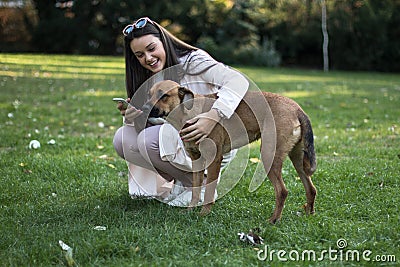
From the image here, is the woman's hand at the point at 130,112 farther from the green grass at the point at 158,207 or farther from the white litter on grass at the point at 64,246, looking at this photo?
the white litter on grass at the point at 64,246

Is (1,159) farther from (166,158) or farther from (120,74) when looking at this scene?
(120,74)

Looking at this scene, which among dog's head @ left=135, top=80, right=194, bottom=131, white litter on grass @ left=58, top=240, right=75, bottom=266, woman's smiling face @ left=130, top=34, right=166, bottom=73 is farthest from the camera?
woman's smiling face @ left=130, top=34, right=166, bottom=73

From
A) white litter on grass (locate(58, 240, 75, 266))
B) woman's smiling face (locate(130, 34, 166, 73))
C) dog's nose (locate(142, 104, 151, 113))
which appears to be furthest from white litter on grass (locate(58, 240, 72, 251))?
woman's smiling face (locate(130, 34, 166, 73))

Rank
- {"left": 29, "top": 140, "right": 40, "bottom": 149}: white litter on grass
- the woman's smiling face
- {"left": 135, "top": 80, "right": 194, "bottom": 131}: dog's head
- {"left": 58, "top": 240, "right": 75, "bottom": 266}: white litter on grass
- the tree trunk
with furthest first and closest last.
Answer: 1. the tree trunk
2. {"left": 29, "top": 140, "right": 40, "bottom": 149}: white litter on grass
3. the woman's smiling face
4. {"left": 135, "top": 80, "right": 194, "bottom": 131}: dog's head
5. {"left": 58, "top": 240, "right": 75, "bottom": 266}: white litter on grass

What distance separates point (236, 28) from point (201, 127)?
61.3 ft

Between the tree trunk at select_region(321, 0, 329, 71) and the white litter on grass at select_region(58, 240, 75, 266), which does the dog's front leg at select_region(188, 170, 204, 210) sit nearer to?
the white litter on grass at select_region(58, 240, 75, 266)

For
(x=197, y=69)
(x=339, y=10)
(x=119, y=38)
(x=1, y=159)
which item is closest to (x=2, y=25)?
(x=119, y=38)

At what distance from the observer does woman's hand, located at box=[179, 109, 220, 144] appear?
3324 millimetres

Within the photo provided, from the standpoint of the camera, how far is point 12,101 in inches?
332

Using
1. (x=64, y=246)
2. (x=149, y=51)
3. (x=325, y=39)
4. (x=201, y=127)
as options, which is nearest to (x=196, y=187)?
(x=201, y=127)

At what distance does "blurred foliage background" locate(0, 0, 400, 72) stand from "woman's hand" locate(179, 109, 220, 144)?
17.6 meters

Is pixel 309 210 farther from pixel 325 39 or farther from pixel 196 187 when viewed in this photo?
pixel 325 39

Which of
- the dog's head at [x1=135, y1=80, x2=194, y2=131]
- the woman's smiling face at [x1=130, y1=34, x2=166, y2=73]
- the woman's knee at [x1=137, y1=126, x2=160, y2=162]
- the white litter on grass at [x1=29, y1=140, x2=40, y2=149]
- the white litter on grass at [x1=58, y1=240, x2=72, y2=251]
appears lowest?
the white litter on grass at [x1=29, y1=140, x2=40, y2=149]

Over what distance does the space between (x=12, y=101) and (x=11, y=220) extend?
5595 mm
